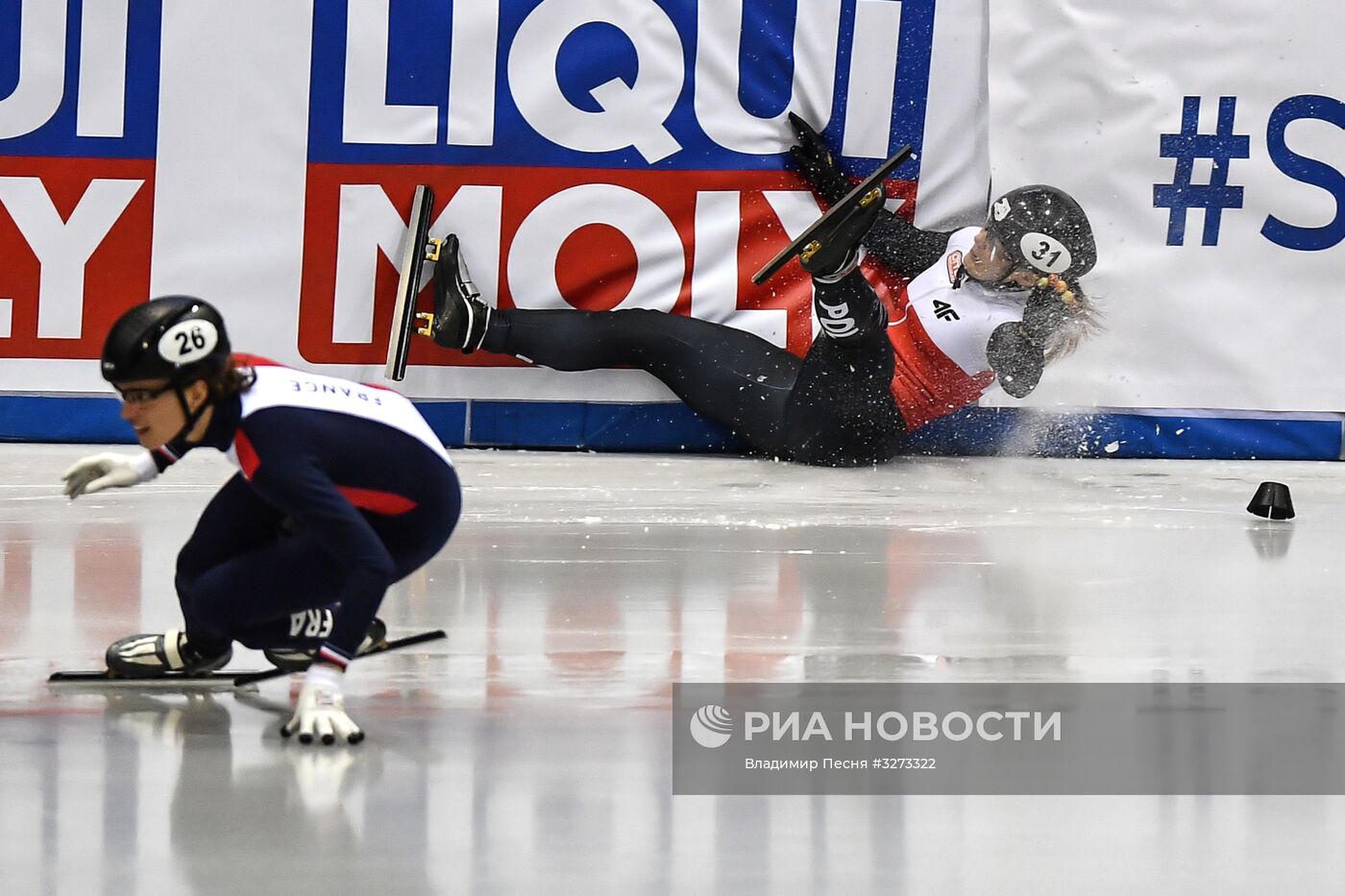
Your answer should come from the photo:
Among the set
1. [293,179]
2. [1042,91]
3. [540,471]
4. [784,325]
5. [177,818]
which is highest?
[1042,91]

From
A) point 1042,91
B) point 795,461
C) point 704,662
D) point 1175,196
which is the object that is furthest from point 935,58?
point 704,662

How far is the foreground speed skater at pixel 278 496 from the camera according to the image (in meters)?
2.59

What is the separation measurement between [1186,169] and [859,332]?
1503mm

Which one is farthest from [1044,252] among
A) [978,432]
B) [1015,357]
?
[978,432]

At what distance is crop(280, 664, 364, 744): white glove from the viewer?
8.89 feet

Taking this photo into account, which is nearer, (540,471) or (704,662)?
(704,662)

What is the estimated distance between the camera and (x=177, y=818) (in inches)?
95.0

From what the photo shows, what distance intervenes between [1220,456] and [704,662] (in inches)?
132

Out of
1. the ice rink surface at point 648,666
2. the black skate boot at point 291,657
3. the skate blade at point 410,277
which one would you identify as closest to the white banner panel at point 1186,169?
the ice rink surface at point 648,666

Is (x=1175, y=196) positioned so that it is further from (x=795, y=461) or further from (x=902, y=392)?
(x=795, y=461)

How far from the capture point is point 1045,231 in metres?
5.33

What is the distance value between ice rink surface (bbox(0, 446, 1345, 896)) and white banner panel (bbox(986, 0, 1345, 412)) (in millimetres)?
534

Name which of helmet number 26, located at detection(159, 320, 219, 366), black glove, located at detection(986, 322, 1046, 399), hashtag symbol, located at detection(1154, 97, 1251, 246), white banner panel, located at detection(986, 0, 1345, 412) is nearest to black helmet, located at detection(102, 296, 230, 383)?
helmet number 26, located at detection(159, 320, 219, 366)

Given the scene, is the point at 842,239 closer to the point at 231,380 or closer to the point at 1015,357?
the point at 1015,357
